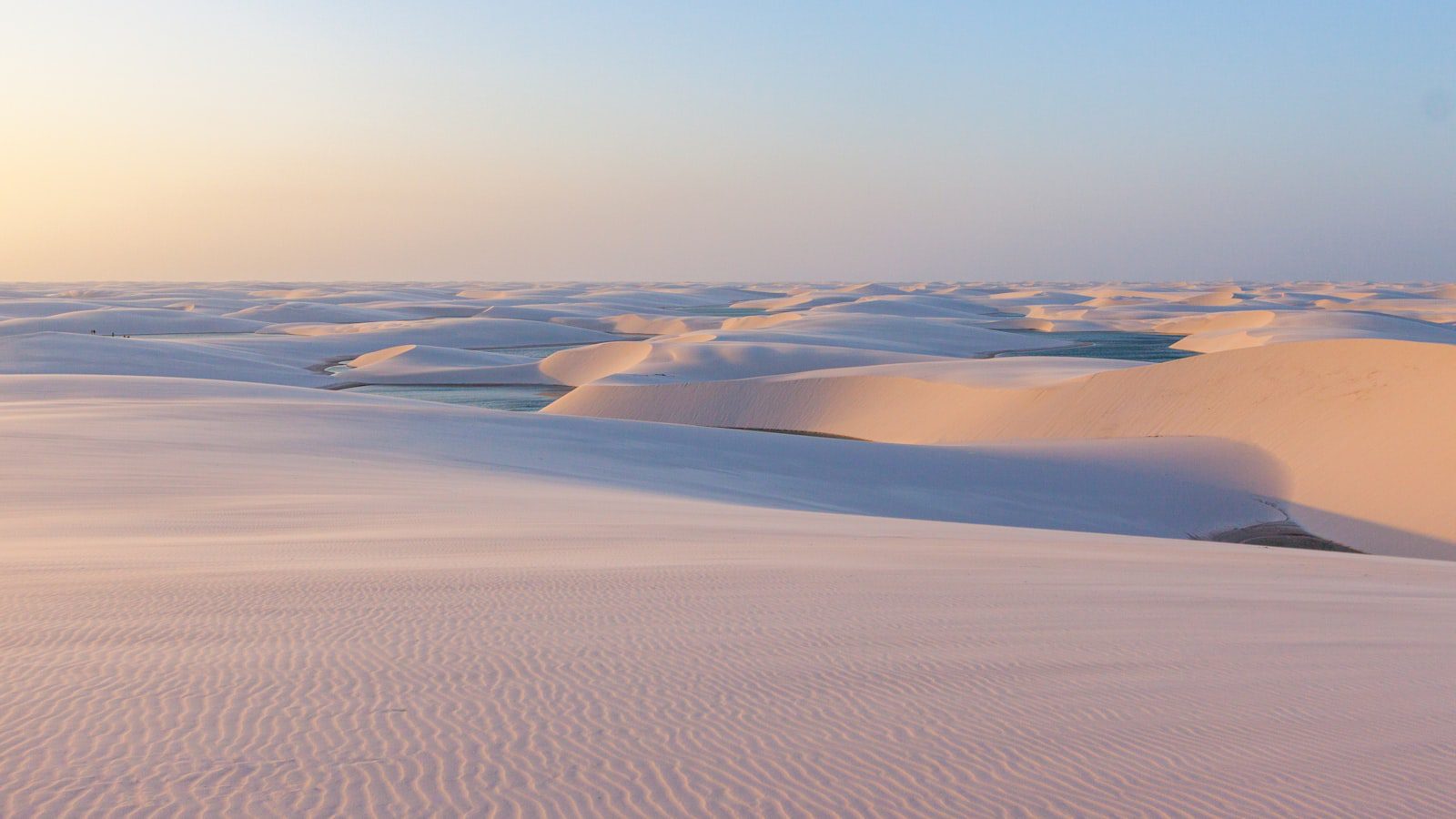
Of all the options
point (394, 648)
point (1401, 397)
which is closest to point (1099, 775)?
point (394, 648)

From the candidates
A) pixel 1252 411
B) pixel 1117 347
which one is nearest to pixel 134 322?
pixel 1117 347

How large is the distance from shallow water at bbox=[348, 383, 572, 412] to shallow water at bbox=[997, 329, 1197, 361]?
23.6 metres

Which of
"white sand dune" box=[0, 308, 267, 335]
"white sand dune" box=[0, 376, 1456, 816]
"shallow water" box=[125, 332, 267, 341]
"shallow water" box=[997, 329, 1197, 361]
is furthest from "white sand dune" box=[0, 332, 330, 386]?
"white sand dune" box=[0, 376, 1456, 816]

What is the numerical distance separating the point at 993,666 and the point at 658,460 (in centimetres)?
1350

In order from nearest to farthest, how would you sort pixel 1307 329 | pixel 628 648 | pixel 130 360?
pixel 628 648
pixel 130 360
pixel 1307 329

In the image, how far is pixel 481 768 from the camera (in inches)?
128

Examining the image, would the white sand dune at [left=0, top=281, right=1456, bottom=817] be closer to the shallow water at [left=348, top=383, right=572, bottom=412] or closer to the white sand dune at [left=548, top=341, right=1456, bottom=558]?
the white sand dune at [left=548, top=341, right=1456, bottom=558]

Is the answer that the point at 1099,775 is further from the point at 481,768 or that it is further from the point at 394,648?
the point at 394,648

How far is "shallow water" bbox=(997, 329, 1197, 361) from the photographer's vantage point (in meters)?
57.0

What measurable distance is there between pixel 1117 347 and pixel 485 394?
38.0 m

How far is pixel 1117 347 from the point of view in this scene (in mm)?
65250

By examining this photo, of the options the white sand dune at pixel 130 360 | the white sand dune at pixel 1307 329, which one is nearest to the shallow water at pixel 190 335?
the white sand dune at pixel 130 360

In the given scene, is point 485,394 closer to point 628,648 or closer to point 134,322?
point 628,648

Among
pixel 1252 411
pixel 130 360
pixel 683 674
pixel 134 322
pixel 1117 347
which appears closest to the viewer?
pixel 683 674
